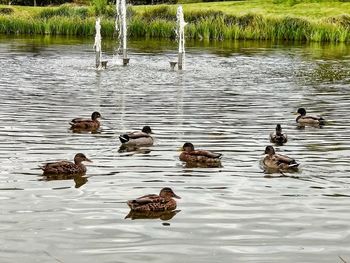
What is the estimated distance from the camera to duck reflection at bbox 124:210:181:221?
39.1 ft

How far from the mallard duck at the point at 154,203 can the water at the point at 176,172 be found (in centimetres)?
22

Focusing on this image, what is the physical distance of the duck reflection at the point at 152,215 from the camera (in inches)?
469

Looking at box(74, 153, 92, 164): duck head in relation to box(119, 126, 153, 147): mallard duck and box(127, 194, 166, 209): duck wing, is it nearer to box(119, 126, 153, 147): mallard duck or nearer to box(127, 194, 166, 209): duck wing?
box(119, 126, 153, 147): mallard duck

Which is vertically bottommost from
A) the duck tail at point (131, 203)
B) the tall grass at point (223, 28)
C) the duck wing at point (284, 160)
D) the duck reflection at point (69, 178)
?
the duck reflection at point (69, 178)

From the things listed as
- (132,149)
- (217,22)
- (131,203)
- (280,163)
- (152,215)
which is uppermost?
(217,22)

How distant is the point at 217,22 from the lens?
65.0 metres

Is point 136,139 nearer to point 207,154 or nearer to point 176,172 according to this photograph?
point 207,154

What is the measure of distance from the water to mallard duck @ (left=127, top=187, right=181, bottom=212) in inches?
8.8

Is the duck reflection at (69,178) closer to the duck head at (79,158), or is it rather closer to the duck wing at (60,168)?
the duck wing at (60,168)

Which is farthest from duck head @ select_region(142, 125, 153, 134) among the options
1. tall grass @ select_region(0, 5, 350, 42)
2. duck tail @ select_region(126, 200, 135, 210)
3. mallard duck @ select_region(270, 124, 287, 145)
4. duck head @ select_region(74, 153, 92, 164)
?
tall grass @ select_region(0, 5, 350, 42)

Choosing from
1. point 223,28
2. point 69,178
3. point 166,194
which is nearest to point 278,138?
point 69,178

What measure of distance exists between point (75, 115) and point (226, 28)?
39112mm

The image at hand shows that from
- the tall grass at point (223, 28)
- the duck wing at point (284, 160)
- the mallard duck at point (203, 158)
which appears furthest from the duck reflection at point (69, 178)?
the tall grass at point (223, 28)

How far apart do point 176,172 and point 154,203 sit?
3.12m
